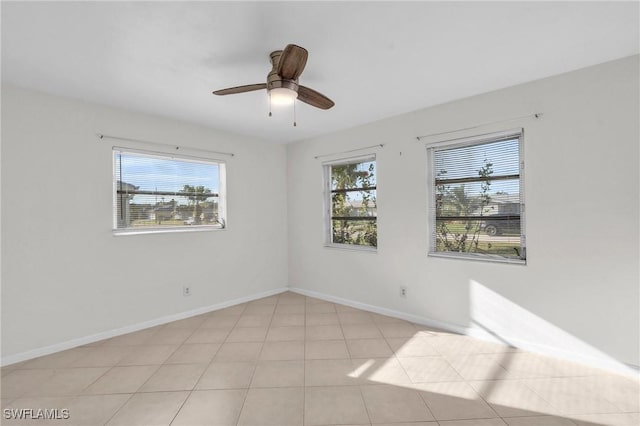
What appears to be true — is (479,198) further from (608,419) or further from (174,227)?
(174,227)

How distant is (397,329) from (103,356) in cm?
278

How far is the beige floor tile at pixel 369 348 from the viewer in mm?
2590

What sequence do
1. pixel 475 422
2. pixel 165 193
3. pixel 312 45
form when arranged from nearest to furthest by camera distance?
pixel 475 422, pixel 312 45, pixel 165 193

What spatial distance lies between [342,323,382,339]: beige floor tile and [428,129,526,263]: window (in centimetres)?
106

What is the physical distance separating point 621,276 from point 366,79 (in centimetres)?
250

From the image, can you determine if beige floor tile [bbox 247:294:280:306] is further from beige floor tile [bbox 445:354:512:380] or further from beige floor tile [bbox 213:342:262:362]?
beige floor tile [bbox 445:354:512:380]

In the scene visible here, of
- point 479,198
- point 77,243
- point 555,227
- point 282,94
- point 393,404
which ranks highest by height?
point 282,94

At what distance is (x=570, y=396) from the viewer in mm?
1974

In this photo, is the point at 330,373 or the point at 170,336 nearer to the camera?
the point at 330,373

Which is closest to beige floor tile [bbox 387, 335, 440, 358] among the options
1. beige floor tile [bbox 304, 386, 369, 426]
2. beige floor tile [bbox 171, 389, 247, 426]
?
beige floor tile [bbox 304, 386, 369, 426]

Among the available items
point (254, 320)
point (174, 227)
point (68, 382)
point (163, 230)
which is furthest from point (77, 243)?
point (254, 320)

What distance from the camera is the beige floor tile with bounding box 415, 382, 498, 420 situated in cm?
182

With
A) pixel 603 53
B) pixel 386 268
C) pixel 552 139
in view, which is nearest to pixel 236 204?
pixel 386 268

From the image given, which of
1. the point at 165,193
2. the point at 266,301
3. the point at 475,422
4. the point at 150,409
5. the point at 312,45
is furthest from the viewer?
the point at 266,301
